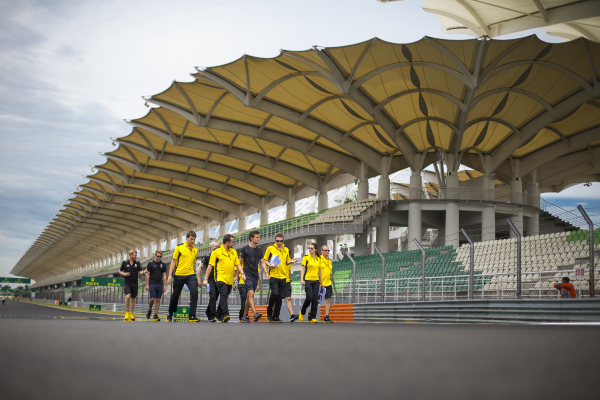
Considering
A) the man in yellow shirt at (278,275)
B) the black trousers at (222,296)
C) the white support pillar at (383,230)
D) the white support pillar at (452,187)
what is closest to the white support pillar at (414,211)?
the white support pillar at (452,187)

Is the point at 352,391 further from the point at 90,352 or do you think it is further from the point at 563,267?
the point at 563,267

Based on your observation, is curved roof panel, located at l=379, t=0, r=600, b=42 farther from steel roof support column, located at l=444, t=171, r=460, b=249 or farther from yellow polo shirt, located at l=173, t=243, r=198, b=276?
yellow polo shirt, located at l=173, t=243, r=198, b=276

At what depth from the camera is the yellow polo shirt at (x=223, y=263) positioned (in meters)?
12.8

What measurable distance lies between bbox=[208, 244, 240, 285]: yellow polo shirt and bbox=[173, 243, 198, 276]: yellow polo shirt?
85 centimetres

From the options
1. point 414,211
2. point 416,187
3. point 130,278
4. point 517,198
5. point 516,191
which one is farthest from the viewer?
point 516,191

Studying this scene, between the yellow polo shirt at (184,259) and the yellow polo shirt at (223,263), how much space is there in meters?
0.85

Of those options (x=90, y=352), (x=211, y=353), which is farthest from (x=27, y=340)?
(x=211, y=353)

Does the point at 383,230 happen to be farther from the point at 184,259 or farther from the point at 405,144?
the point at 184,259

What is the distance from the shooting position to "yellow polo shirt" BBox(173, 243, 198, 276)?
1360 centimetres

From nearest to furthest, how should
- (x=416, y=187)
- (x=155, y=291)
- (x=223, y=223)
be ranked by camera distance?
(x=155, y=291)
(x=416, y=187)
(x=223, y=223)

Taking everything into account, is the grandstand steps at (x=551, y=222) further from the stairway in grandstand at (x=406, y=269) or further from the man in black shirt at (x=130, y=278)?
the man in black shirt at (x=130, y=278)

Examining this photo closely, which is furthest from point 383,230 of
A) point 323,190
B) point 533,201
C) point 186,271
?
point 186,271

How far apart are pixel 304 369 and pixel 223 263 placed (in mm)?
9214

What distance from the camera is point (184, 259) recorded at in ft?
44.9
